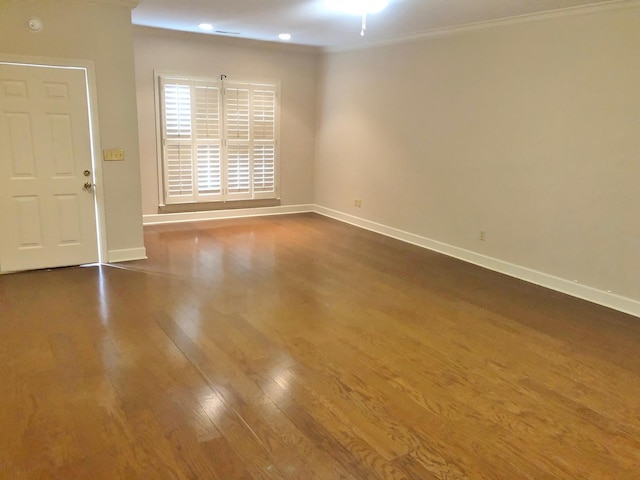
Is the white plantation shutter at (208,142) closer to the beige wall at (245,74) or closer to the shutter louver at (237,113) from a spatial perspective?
the shutter louver at (237,113)

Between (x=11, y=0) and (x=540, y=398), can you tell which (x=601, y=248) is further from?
(x=11, y=0)

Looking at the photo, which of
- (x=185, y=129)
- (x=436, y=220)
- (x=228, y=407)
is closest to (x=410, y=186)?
(x=436, y=220)

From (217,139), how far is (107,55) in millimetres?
2482

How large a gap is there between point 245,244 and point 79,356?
306cm

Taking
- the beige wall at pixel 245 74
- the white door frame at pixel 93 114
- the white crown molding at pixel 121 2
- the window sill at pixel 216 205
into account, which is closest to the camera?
the white door frame at pixel 93 114

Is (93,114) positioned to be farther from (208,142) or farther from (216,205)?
(216,205)

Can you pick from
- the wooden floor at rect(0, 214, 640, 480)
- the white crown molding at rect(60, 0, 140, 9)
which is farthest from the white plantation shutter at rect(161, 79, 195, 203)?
the wooden floor at rect(0, 214, 640, 480)

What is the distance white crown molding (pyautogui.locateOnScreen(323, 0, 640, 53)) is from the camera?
3.98 metres

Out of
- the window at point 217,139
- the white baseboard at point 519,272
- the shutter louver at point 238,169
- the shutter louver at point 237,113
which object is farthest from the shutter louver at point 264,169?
the white baseboard at point 519,272

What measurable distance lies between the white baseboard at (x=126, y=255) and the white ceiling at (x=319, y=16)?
2546 millimetres

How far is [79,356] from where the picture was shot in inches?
122

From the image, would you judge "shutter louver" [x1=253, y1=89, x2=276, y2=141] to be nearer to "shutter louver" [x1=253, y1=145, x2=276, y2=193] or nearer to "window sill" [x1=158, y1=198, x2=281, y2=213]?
"shutter louver" [x1=253, y1=145, x2=276, y2=193]

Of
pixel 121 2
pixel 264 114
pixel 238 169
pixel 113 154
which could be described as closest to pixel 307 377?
pixel 113 154

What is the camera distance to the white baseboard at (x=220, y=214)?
6.91m
